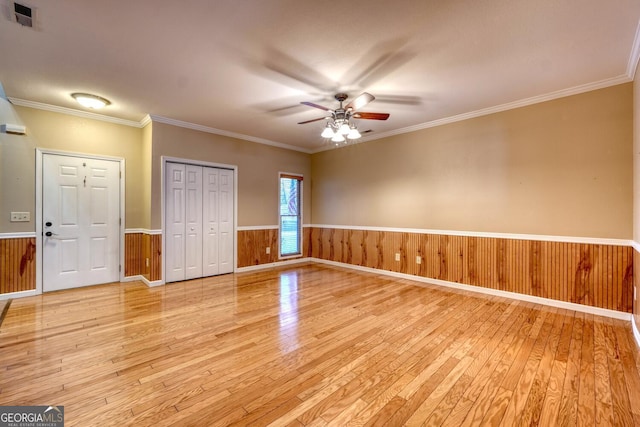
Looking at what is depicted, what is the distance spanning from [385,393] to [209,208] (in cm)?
439

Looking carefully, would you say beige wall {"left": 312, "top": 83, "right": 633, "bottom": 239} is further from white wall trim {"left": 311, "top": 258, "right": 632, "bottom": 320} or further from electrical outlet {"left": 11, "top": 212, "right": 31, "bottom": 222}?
electrical outlet {"left": 11, "top": 212, "right": 31, "bottom": 222}

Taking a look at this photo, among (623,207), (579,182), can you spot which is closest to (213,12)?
(579,182)

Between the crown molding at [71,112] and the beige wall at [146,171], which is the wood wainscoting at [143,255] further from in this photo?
the crown molding at [71,112]

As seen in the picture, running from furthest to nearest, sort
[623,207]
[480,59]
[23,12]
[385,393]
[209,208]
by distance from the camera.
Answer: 1. [209,208]
2. [623,207]
3. [480,59]
4. [23,12]
5. [385,393]

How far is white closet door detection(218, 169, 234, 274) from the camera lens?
5418mm

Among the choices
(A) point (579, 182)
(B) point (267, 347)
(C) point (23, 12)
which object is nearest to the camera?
(C) point (23, 12)

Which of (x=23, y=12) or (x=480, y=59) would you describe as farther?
(x=480, y=59)

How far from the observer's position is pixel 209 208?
5277 millimetres

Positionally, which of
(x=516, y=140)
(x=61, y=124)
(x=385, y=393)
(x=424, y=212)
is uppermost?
(x=61, y=124)

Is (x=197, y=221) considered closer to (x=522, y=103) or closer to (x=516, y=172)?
(x=516, y=172)

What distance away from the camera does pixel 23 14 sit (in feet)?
7.24

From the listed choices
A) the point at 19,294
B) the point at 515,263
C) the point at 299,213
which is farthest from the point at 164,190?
the point at 515,263

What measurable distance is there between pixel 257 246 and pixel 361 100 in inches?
153

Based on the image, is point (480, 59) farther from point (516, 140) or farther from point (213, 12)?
point (213, 12)
